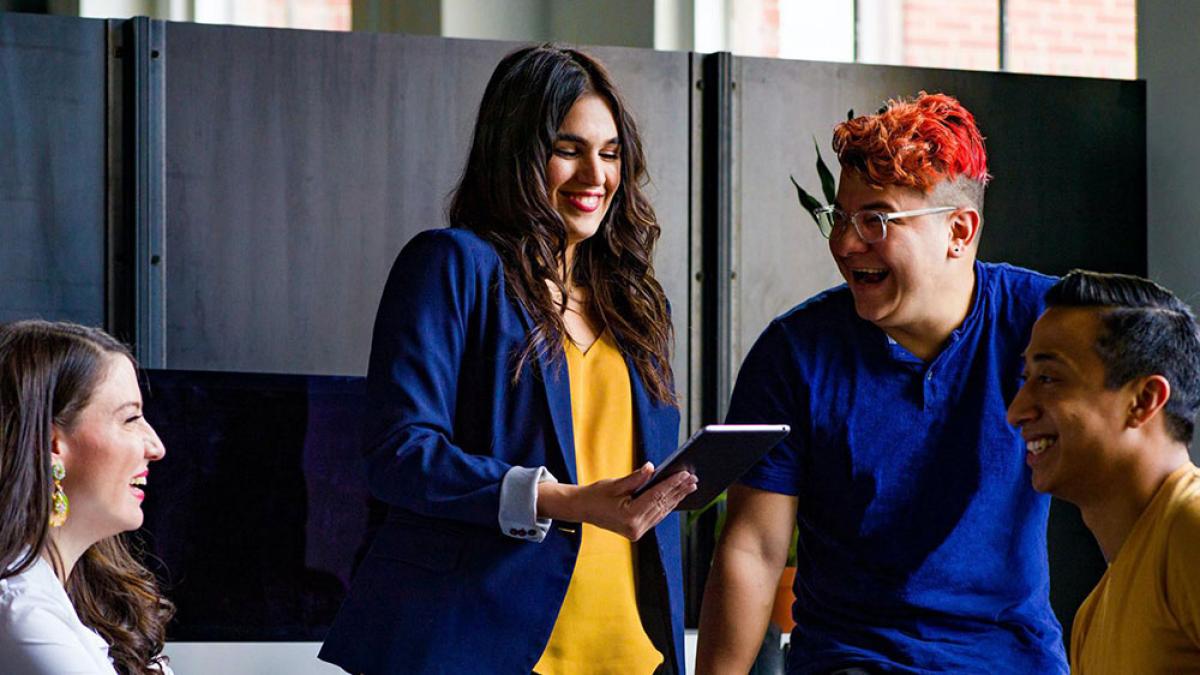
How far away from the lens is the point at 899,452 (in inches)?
88.0

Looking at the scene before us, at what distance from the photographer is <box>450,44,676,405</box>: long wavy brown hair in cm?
220

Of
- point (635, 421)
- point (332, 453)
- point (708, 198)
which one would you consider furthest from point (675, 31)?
point (635, 421)

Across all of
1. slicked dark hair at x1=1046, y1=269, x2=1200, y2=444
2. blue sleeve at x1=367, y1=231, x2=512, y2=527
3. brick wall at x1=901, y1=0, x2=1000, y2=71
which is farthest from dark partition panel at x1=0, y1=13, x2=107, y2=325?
brick wall at x1=901, y1=0, x2=1000, y2=71

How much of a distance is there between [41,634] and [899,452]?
1.10m

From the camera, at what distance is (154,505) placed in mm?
3621

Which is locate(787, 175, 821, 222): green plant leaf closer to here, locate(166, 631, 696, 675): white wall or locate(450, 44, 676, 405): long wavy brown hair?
locate(166, 631, 696, 675): white wall

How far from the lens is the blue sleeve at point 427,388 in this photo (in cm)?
204

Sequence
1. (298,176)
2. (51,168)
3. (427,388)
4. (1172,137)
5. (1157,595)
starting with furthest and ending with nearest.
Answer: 1. (1172,137)
2. (298,176)
3. (51,168)
4. (427,388)
5. (1157,595)

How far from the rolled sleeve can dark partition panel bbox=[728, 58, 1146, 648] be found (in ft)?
6.50

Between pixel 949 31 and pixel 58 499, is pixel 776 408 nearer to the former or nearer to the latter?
pixel 58 499

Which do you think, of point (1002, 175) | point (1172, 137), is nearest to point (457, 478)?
point (1002, 175)

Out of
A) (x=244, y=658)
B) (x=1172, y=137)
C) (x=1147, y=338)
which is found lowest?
(x=244, y=658)

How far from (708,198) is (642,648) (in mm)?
1992

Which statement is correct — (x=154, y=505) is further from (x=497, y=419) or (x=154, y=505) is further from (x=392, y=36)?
(x=497, y=419)
